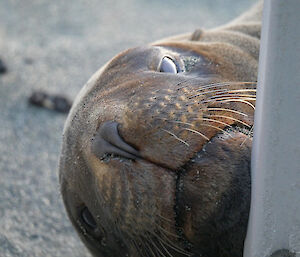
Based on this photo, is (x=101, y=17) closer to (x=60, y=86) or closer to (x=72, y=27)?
(x=72, y=27)

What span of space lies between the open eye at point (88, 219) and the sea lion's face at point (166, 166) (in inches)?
1.5

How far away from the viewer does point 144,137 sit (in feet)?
6.58

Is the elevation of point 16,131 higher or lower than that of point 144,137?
lower

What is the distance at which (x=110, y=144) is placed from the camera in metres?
2.05

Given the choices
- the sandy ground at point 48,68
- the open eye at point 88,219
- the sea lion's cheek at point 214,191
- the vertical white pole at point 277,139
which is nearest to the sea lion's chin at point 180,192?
the sea lion's cheek at point 214,191

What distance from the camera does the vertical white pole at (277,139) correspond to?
61.7 inches

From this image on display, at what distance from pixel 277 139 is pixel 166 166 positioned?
A: 41 centimetres

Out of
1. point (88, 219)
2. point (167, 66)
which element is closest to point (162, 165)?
point (88, 219)

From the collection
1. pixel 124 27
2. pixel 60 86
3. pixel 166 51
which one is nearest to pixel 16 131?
pixel 60 86

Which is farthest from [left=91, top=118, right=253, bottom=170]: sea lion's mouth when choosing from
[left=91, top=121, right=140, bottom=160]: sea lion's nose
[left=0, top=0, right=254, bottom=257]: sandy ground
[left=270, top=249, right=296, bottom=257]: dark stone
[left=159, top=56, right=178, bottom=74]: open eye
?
[left=0, top=0, right=254, bottom=257]: sandy ground

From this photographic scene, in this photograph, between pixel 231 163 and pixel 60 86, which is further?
pixel 60 86

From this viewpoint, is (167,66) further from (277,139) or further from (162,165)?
(277,139)

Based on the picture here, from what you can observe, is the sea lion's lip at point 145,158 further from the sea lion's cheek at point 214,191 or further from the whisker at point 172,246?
the whisker at point 172,246

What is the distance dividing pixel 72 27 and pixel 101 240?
169 inches
